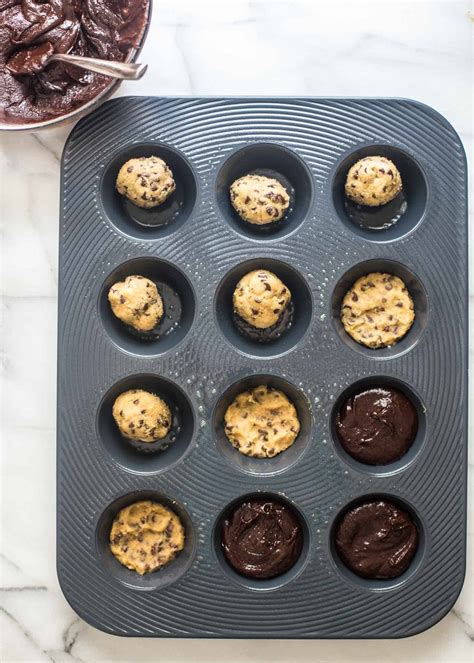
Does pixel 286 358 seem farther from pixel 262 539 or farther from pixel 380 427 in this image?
pixel 262 539

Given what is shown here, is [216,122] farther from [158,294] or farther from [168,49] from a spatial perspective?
[158,294]

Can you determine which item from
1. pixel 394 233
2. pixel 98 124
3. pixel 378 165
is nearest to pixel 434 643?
pixel 394 233

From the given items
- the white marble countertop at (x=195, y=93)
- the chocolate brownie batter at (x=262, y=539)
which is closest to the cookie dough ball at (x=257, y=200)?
the white marble countertop at (x=195, y=93)

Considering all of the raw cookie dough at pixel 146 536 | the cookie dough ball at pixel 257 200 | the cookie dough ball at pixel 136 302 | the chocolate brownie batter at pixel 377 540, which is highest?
the cookie dough ball at pixel 257 200

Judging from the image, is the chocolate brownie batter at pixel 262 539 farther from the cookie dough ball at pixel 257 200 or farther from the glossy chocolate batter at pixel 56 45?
the glossy chocolate batter at pixel 56 45

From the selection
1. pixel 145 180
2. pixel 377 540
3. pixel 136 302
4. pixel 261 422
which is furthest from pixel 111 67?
pixel 377 540
